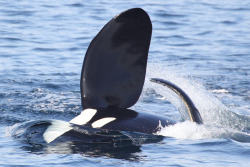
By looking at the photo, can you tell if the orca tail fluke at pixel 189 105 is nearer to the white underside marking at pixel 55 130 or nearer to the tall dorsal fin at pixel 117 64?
the tall dorsal fin at pixel 117 64

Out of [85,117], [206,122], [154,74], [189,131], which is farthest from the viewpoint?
[154,74]

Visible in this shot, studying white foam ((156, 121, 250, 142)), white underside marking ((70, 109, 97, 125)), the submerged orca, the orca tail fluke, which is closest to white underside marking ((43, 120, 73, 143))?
the submerged orca

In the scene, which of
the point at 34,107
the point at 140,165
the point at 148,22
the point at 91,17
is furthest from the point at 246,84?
the point at 91,17

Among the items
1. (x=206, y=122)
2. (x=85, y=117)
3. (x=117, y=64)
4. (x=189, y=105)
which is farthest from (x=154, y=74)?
(x=85, y=117)

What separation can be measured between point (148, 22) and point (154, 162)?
6.72 feet

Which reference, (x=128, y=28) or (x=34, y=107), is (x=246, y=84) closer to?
(x=34, y=107)

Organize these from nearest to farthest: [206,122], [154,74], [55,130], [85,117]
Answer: [55,130]
[85,117]
[206,122]
[154,74]

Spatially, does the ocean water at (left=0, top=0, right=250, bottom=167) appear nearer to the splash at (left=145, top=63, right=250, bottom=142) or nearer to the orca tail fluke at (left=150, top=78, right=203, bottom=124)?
the splash at (left=145, top=63, right=250, bottom=142)

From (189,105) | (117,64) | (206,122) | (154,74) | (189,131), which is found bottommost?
(206,122)

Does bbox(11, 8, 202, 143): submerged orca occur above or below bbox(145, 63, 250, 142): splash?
above

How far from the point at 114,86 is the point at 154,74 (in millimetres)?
3875

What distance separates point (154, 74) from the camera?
40.6 feet

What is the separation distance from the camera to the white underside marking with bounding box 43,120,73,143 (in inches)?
322

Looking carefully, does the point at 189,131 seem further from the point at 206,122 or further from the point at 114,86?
the point at 206,122
